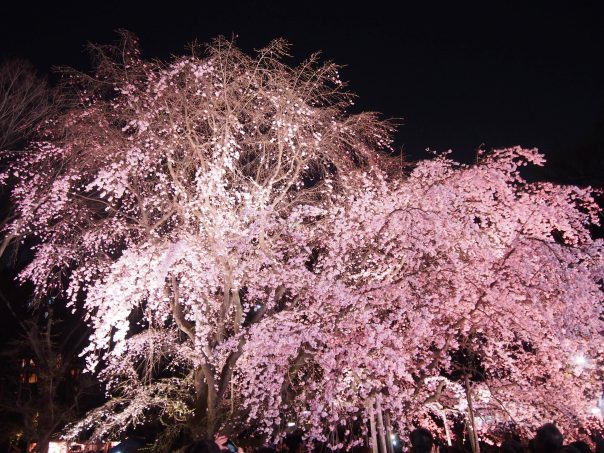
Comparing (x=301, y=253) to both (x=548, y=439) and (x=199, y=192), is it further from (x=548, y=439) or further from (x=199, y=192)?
(x=548, y=439)

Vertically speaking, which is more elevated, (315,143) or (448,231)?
(315,143)

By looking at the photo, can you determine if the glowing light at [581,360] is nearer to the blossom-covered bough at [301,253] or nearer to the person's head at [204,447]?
the blossom-covered bough at [301,253]

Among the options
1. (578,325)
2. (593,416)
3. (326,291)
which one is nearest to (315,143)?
(326,291)

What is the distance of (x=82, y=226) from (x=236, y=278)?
5179 millimetres

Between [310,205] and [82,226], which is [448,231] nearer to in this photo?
[310,205]

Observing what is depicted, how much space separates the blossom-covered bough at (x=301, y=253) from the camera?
959 centimetres

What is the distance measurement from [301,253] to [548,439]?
762cm

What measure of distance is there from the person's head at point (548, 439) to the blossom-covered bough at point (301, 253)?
4386 mm

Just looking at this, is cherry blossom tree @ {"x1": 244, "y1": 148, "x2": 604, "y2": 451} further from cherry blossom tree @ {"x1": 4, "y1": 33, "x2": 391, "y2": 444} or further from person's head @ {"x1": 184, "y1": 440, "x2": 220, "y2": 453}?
person's head @ {"x1": 184, "y1": 440, "x2": 220, "y2": 453}

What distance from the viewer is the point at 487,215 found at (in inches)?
448

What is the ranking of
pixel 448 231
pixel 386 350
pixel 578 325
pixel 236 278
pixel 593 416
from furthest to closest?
1. pixel 593 416
2. pixel 236 278
3. pixel 448 231
4. pixel 386 350
5. pixel 578 325

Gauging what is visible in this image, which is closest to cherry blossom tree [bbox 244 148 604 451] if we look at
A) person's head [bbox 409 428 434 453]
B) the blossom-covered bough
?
the blossom-covered bough

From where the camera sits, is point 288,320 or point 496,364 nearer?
point 288,320

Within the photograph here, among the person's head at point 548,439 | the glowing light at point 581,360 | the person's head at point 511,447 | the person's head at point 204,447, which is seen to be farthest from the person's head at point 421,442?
the glowing light at point 581,360
